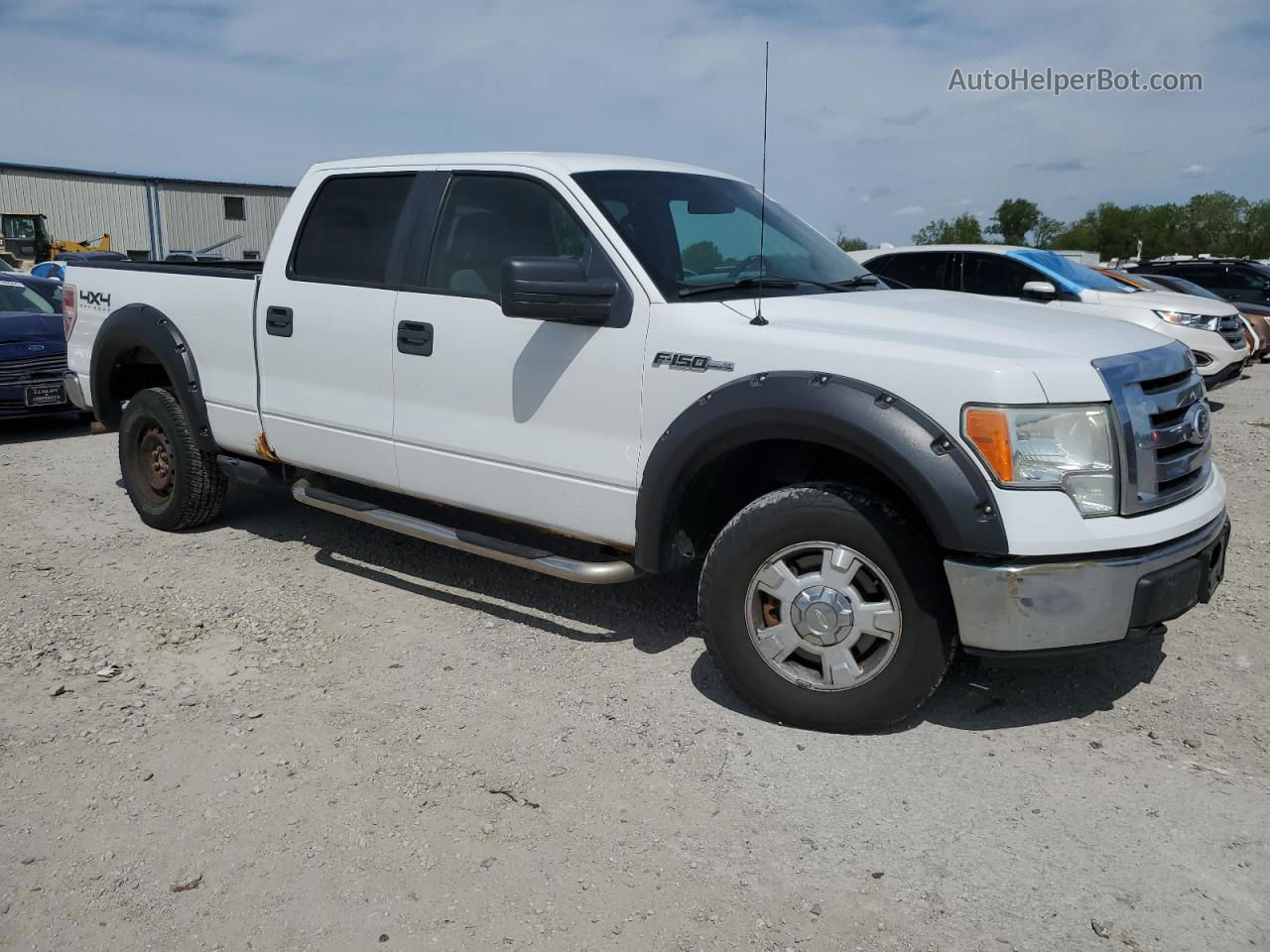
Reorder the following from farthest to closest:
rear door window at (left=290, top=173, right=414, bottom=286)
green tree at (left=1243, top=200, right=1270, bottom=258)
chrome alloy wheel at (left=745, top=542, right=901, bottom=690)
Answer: green tree at (left=1243, top=200, right=1270, bottom=258) → rear door window at (left=290, top=173, right=414, bottom=286) → chrome alloy wheel at (left=745, top=542, right=901, bottom=690)

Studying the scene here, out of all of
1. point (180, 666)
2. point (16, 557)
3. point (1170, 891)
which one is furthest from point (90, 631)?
point (1170, 891)

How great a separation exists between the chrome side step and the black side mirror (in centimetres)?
92

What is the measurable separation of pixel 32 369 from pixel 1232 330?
12076 mm

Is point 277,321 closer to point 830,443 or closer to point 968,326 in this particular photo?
point 830,443

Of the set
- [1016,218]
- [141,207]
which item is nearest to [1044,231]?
[1016,218]

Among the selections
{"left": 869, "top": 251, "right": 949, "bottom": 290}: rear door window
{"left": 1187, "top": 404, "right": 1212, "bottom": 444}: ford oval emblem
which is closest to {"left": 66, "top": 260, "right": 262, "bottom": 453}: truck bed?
{"left": 1187, "top": 404, "right": 1212, "bottom": 444}: ford oval emblem

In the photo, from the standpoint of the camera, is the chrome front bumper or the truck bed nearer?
the truck bed

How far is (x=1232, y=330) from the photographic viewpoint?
1186 cm

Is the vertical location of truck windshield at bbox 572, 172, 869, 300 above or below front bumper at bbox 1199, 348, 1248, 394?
above

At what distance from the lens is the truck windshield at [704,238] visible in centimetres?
406

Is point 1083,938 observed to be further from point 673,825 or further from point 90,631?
point 90,631

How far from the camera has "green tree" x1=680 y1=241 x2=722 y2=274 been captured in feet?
13.6

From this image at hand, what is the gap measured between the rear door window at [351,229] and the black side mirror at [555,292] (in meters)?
1.18

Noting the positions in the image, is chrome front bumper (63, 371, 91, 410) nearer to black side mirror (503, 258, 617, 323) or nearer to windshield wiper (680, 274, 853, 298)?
black side mirror (503, 258, 617, 323)
